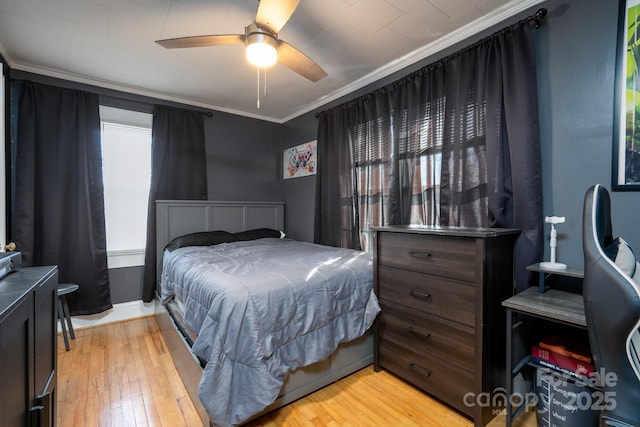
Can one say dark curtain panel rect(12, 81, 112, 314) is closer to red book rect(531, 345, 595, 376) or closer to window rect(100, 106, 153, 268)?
window rect(100, 106, 153, 268)

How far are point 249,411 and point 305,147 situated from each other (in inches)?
117

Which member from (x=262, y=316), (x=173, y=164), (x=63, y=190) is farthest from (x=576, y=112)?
(x=63, y=190)

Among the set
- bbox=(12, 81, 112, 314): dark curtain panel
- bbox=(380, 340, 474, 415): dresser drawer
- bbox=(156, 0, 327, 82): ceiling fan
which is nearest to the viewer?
bbox=(156, 0, 327, 82): ceiling fan

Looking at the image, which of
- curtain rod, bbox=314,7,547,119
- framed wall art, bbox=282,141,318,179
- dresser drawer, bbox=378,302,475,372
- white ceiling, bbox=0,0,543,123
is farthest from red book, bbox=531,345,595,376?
framed wall art, bbox=282,141,318,179

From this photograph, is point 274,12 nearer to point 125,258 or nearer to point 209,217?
point 209,217

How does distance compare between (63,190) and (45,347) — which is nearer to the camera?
(45,347)

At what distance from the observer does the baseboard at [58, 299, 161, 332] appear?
2814mm

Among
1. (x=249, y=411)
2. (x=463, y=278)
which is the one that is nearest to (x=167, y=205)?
(x=249, y=411)

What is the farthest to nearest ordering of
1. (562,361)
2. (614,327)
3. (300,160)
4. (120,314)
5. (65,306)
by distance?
(300,160)
(120,314)
(65,306)
(562,361)
(614,327)

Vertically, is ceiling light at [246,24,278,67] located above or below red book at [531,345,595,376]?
above

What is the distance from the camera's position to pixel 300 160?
149 inches

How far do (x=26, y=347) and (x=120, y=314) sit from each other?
252 centimetres

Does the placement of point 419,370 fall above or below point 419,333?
below

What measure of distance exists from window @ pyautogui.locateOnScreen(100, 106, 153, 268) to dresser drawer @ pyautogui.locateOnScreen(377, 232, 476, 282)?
277 centimetres
